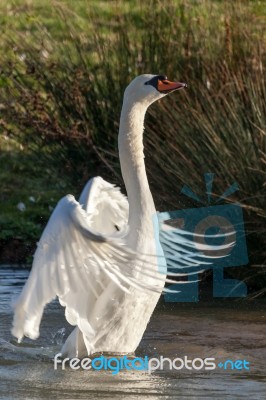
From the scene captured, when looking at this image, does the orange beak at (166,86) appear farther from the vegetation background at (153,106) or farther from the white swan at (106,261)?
the vegetation background at (153,106)

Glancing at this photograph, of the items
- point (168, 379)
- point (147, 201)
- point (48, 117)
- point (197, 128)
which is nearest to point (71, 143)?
point (48, 117)

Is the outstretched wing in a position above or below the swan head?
below

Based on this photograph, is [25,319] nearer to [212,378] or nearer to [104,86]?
[212,378]

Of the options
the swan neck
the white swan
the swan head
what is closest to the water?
the white swan

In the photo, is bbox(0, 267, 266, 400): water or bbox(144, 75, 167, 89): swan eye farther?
bbox(144, 75, 167, 89): swan eye

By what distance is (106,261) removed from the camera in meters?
6.57

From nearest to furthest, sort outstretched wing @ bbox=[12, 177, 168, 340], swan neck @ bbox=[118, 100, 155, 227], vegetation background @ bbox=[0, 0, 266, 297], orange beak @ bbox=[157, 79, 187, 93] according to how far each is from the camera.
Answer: outstretched wing @ bbox=[12, 177, 168, 340] < swan neck @ bbox=[118, 100, 155, 227] < orange beak @ bbox=[157, 79, 187, 93] < vegetation background @ bbox=[0, 0, 266, 297]

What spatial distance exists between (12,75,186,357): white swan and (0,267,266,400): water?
0.93 ft

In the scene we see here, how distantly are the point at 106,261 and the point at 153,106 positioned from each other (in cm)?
315

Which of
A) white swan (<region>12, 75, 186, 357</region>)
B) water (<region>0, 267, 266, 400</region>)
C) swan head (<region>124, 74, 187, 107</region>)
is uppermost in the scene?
swan head (<region>124, 74, 187, 107</region>)

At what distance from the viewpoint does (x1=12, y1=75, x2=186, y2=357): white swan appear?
6.52 metres

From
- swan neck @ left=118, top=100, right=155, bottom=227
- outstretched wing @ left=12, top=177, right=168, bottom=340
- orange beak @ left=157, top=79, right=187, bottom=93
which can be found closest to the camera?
outstretched wing @ left=12, top=177, right=168, bottom=340

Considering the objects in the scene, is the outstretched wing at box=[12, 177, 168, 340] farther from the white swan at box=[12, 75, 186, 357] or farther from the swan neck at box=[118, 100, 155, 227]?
the swan neck at box=[118, 100, 155, 227]

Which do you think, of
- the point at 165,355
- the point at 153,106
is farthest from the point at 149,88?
the point at 153,106
